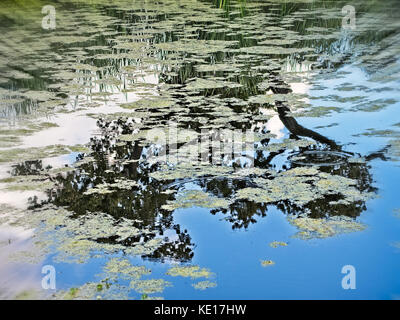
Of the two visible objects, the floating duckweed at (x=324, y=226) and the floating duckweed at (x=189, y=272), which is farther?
the floating duckweed at (x=324, y=226)

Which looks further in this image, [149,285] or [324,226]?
[324,226]

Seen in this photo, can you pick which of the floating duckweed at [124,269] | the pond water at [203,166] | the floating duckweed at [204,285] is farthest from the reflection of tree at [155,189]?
the floating duckweed at [204,285]

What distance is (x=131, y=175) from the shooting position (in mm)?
3650

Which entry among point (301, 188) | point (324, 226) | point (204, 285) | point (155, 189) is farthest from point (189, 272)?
point (301, 188)

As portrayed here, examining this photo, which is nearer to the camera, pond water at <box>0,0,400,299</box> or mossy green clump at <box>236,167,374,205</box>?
pond water at <box>0,0,400,299</box>

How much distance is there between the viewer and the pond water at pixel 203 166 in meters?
2.61

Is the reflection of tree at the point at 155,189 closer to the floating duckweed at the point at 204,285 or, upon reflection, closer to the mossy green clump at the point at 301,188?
the mossy green clump at the point at 301,188

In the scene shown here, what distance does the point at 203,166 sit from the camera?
3.70 meters

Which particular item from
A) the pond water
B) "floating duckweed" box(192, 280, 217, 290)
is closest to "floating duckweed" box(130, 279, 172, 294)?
the pond water

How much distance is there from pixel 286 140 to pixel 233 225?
1.29m

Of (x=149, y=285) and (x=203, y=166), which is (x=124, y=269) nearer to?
(x=149, y=285)

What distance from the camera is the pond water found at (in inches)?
103

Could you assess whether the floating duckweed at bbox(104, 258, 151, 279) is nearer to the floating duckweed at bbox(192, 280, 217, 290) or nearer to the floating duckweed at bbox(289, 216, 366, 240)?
the floating duckweed at bbox(192, 280, 217, 290)

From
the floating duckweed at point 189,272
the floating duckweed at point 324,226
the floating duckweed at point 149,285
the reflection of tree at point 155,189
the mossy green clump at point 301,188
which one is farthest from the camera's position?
the mossy green clump at point 301,188
